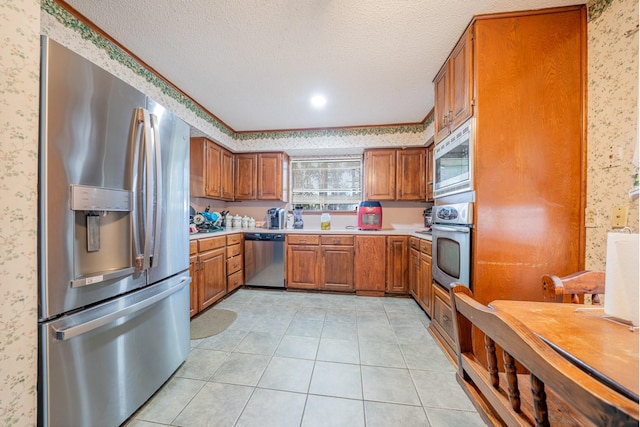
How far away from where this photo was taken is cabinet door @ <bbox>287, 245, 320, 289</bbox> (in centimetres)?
317

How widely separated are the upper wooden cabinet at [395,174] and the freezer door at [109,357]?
2777mm

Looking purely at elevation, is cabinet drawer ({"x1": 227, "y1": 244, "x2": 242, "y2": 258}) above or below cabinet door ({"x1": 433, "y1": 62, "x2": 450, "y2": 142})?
below

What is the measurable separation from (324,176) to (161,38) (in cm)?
267

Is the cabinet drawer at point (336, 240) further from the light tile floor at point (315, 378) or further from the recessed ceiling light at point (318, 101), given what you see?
the recessed ceiling light at point (318, 101)

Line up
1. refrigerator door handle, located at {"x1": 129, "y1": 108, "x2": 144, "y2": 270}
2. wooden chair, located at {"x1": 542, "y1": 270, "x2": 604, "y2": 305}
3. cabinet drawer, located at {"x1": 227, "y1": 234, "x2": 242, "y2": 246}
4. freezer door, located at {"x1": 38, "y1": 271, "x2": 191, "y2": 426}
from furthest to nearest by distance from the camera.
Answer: cabinet drawer, located at {"x1": 227, "y1": 234, "x2": 242, "y2": 246} → refrigerator door handle, located at {"x1": 129, "y1": 108, "x2": 144, "y2": 270} → wooden chair, located at {"x1": 542, "y1": 270, "x2": 604, "y2": 305} → freezer door, located at {"x1": 38, "y1": 271, "x2": 191, "y2": 426}

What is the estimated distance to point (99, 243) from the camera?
1050mm

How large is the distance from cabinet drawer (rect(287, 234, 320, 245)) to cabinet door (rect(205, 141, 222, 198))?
1.21m

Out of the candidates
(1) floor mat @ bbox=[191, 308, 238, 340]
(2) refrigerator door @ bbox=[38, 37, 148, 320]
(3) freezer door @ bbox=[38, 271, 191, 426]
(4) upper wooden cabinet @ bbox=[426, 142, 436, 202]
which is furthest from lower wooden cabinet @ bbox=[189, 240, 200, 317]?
(4) upper wooden cabinet @ bbox=[426, 142, 436, 202]

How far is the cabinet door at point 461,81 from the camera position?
5.17ft

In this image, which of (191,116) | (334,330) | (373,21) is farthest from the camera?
(191,116)

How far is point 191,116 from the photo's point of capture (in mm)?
2707

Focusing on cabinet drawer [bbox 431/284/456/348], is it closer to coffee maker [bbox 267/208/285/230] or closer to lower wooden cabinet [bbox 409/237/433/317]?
lower wooden cabinet [bbox 409/237/433/317]

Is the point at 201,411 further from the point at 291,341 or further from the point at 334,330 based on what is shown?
the point at 334,330

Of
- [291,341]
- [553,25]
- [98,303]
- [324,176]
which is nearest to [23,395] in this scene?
[98,303]
